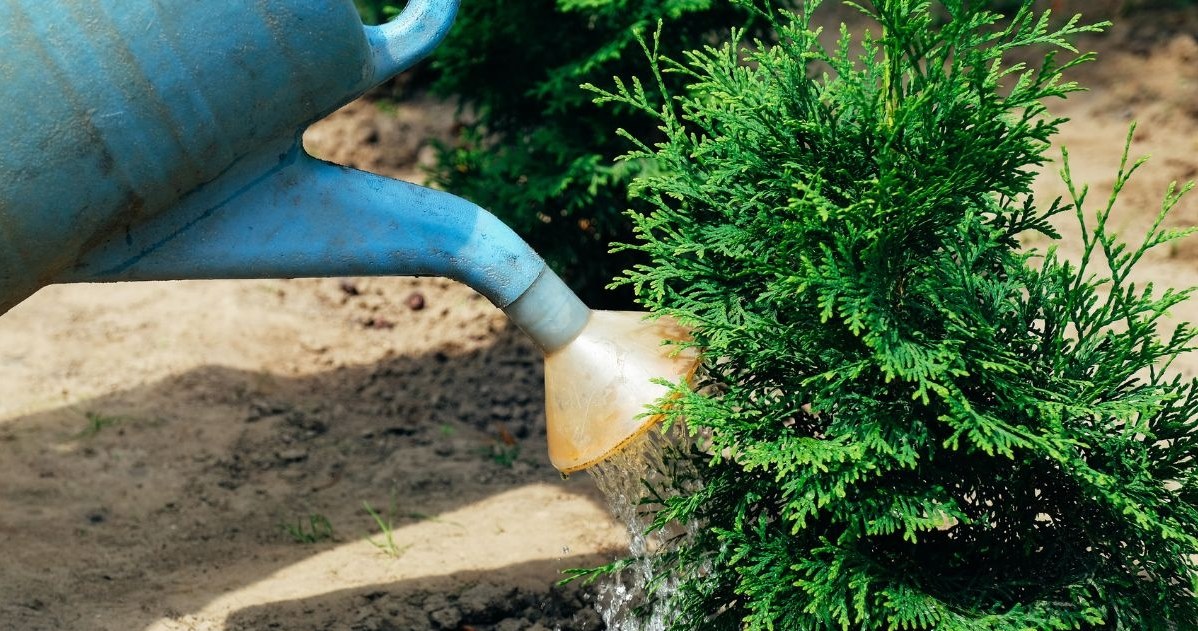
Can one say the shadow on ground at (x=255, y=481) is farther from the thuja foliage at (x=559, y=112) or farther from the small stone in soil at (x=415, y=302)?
the thuja foliage at (x=559, y=112)

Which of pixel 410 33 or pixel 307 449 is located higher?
pixel 410 33

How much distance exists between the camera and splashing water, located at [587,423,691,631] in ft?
9.94

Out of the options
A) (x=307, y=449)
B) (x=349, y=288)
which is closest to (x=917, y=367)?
(x=307, y=449)

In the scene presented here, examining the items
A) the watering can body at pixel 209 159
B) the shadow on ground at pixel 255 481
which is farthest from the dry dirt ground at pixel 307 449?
the watering can body at pixel 209 159

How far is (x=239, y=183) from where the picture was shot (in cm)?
271

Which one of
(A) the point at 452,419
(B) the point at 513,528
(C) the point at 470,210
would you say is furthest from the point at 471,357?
(C) the point at 470,210

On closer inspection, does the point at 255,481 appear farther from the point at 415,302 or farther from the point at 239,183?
the point at 239,183

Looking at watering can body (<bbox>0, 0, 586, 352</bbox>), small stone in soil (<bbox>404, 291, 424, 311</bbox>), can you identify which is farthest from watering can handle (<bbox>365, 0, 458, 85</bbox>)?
small stone in soil (<bbox>404, 291, 424, 311</bbox>)

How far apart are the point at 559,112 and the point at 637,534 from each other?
2206mm

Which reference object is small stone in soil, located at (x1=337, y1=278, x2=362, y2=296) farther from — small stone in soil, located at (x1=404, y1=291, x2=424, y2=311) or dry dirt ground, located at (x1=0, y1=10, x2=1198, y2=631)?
small stone in soil, located at (x1=404, y1=291, x2=424, y2=311)

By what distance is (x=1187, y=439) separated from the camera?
2.57 metres

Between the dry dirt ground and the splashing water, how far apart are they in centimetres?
10

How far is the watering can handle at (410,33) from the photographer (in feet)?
9.21

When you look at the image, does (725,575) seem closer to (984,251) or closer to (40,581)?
(984,251)
